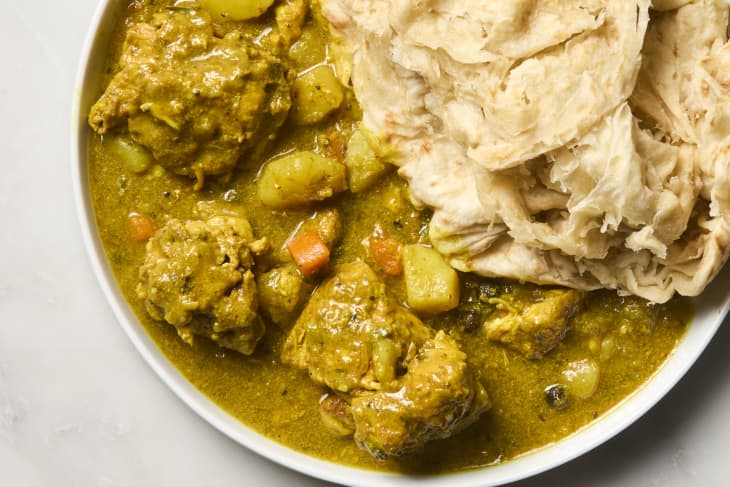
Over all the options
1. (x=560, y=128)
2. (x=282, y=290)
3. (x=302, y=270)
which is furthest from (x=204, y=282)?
(x=560, y=128)

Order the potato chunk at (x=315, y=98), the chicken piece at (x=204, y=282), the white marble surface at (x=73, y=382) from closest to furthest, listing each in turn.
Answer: the chicken piece at (x=204, y=282) → the potato chunk at (x=315, y=98) → the white marble surface at (x=73, y=382)

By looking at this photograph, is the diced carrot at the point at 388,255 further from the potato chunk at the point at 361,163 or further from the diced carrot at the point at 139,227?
the diced carrot at the point at 139,227

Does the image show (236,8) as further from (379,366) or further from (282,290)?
(379,366)

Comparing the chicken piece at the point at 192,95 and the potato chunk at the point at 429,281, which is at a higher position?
the chicken piece at the point at 192,95

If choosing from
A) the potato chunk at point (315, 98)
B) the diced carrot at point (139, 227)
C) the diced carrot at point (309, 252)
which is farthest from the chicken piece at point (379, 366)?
the diced carrot at point (139, 227)

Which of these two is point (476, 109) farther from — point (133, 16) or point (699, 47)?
point (133, 16)

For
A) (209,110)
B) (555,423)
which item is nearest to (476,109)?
(209,110)

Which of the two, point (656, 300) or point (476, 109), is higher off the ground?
point (476, 109)
